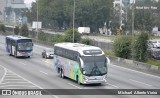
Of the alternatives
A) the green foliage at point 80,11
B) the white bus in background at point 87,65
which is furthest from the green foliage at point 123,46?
the green foliage at point 80,11

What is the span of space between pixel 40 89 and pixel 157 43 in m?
45.0

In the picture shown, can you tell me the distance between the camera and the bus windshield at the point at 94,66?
33.1 metres

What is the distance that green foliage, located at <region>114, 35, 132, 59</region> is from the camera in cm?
5381

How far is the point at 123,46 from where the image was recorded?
54156 millimetres

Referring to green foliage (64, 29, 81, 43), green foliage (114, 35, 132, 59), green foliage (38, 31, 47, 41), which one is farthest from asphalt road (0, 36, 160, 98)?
green foliage (38, 31, 47, 41)

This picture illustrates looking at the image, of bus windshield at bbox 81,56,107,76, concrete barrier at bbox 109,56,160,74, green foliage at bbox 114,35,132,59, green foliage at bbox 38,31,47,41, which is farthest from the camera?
green foliage at bbox 38,31,47,41

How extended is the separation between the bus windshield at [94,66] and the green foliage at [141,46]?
16964 mm

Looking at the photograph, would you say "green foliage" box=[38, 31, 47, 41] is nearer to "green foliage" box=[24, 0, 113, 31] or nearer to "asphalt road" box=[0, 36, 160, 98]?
"green foliage" box=[24, 0, 113, 31]

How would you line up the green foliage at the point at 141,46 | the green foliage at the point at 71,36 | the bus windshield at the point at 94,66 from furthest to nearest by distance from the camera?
1. the green foliage at the point at 71,36
2. the green foliage at the point at 141,46
3. the bus windshield at the point at 94,66

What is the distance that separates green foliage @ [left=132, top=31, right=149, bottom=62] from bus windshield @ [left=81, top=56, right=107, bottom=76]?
1696 cm

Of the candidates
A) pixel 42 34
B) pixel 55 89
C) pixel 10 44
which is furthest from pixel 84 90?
pixel 42 34

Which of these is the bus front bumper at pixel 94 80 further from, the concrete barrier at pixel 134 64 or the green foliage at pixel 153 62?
the green foliage at pixel 153 62

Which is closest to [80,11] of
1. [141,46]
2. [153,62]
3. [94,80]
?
[141,46]

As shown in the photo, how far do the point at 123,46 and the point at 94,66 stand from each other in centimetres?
2144
